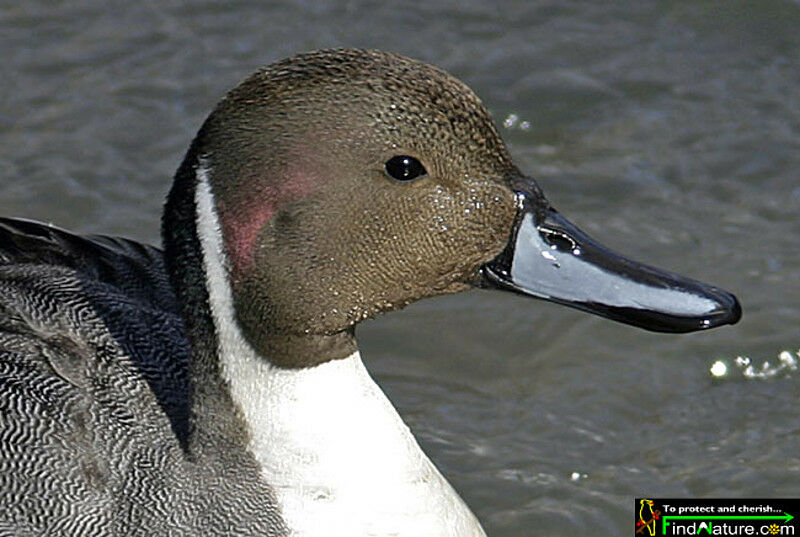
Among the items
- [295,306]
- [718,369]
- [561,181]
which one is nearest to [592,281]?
[295,306]

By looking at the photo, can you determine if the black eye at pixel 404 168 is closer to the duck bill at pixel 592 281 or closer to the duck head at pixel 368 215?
the duck head at pixel 368 215

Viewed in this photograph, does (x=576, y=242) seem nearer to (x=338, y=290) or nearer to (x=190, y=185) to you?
(x=338, y=290)

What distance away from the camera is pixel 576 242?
3018 millimetres

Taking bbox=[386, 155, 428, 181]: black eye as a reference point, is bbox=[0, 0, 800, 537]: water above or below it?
below

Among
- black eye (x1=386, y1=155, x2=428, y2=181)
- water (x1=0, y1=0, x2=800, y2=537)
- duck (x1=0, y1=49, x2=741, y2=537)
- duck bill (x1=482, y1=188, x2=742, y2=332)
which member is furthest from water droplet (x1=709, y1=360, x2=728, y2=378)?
black eye (x1=386, y1=155, x2=428, y2=181)

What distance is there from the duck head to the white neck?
44 mm

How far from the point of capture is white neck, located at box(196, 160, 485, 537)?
120 inches

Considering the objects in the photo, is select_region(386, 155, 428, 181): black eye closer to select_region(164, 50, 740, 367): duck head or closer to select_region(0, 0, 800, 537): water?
select_region(164, 50, 740, 367): duck head

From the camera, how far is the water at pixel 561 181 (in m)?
4.37

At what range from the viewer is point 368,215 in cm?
295

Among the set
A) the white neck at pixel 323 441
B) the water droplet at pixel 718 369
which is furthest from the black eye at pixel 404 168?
the water droplet at pixel 718 369

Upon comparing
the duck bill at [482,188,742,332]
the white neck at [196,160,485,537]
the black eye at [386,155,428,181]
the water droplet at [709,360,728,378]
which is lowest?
the water droplet at [709,360,728,378]

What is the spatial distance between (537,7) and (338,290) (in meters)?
3.32

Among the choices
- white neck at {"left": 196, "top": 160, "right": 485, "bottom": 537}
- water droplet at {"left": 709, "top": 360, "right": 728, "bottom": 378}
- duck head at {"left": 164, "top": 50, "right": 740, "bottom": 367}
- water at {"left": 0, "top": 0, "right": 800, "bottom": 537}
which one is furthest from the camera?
water droplet at {"left": 709, "top": 360, "right": 728, "bottom": 378}
